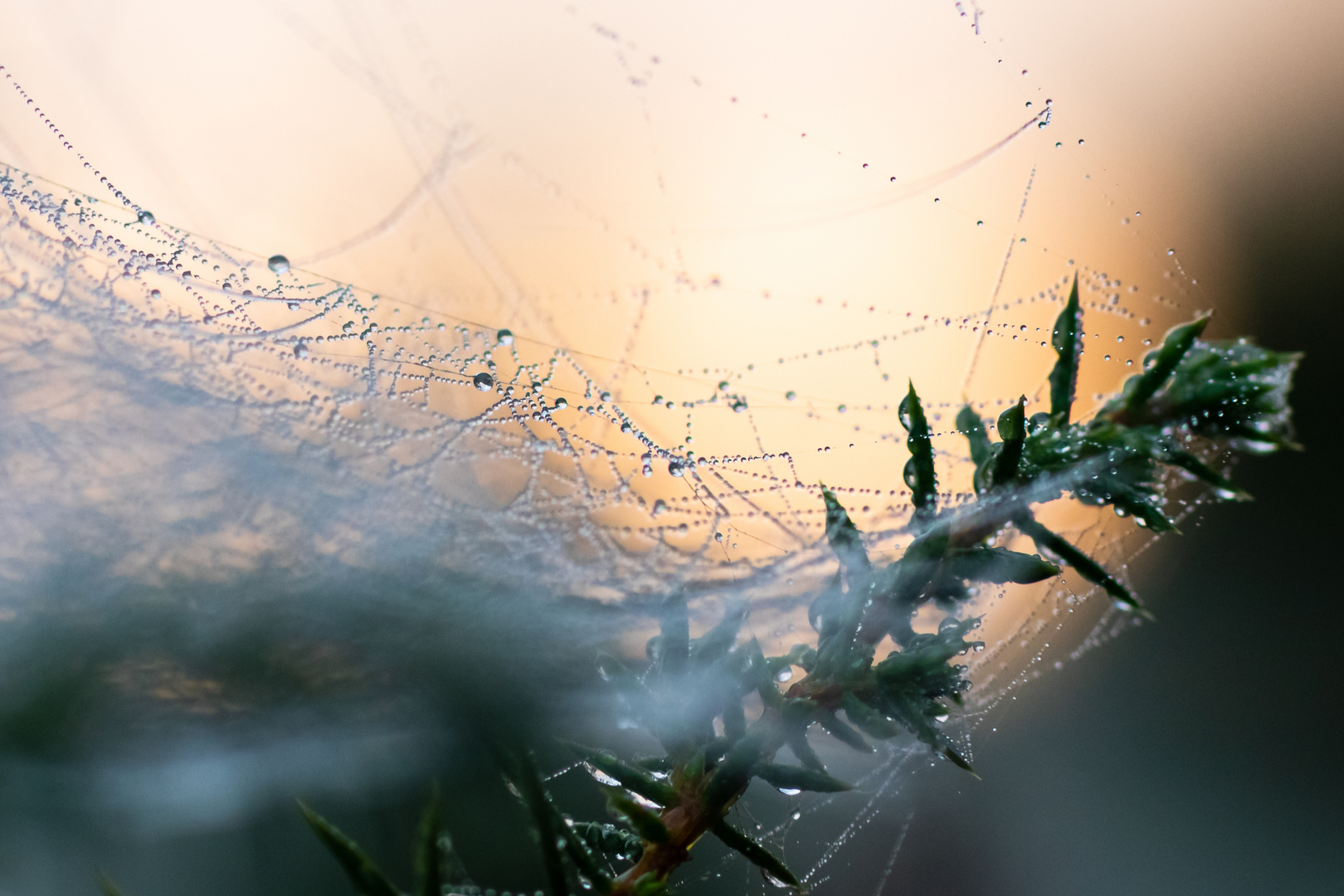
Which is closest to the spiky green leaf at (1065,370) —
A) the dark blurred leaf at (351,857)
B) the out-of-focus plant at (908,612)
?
the out-of-focus plant at (908,612)

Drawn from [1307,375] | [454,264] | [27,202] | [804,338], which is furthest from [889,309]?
[1307,375]

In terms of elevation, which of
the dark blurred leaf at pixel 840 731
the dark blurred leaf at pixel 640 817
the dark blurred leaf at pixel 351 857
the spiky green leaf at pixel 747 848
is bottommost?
the spiky green leaf at pixel 747 848

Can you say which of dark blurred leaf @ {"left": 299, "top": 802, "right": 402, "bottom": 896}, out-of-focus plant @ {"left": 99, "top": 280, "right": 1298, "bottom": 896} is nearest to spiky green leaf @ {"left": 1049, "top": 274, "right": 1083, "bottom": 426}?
out-of-focus plant @ {"left": 99, "top": 280, "right": 1298, "bottom": 896}

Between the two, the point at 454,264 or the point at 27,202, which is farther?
the point at 454,264

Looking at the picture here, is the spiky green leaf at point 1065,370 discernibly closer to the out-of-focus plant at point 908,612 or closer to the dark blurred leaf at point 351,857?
the out-of-focus plant at point 908,612

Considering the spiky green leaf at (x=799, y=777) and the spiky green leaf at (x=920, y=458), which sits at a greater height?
the spiky green leaf at (x=920, y=458)

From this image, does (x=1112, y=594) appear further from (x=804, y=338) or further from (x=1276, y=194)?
(x=1276, y=194)

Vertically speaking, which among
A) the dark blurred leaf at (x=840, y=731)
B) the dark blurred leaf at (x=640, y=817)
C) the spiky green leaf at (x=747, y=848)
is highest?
the dark blurred leaf at (x=640, y=817)

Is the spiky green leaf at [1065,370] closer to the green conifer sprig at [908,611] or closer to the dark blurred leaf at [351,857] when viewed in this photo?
the green conifer sprig at [908,611]
